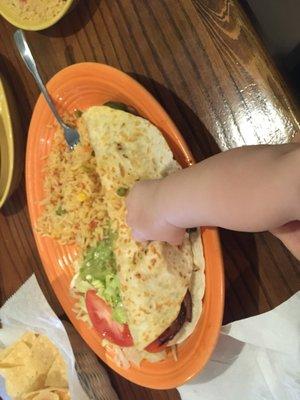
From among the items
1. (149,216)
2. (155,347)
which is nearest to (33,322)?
(155,347)

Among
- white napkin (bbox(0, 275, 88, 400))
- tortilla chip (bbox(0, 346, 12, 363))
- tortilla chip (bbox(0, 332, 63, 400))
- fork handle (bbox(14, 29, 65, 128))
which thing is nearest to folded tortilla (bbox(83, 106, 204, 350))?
fork handle (bbox(14, 29, 65, 128))

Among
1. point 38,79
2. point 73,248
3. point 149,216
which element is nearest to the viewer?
point 149,216

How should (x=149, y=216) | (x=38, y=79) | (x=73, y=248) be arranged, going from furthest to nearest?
(x=73, y=248)
(x=38, y=79)
(x=149, y=216)

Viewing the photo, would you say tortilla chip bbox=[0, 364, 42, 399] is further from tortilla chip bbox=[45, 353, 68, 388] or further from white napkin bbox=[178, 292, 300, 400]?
white napkin bbox=[178, 292, 300, 400]

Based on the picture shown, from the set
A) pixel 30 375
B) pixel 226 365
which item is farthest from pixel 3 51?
pixel 226 365

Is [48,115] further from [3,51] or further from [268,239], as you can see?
[268,239]

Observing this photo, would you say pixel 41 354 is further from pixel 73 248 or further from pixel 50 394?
pixel 73 248

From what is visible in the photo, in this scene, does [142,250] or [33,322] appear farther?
[33,322]
